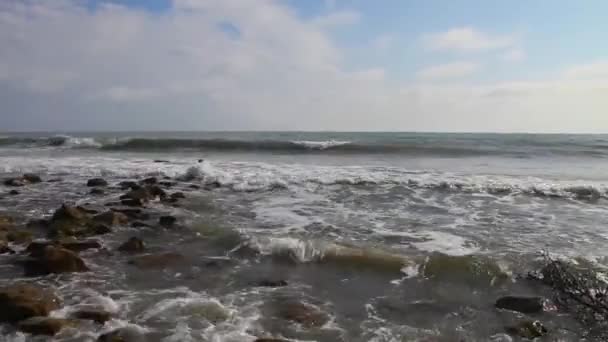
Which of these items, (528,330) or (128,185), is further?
(128,185)

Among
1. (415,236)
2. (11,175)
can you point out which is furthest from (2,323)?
(11,175)

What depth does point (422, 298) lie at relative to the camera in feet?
17.2

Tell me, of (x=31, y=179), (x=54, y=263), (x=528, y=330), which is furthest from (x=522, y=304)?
(x=31, y=179)

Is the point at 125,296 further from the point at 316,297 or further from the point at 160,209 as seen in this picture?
the point at 160,209

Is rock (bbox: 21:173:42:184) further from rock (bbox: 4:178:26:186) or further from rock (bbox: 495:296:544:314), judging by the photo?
rock (bbox: 495:296:544:314)

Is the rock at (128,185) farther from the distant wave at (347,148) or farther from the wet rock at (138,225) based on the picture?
the distant wave at (347,148)

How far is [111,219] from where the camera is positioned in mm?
8227

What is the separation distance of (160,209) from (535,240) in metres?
7.41

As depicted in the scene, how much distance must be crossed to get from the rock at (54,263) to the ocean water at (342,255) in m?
0.20

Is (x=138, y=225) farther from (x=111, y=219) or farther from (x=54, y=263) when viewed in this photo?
(x=54, y=263)

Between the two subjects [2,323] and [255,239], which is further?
[255,239]

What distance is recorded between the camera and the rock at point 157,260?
613cm

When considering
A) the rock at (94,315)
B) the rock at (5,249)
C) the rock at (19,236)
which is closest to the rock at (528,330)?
the rock at (94,315)

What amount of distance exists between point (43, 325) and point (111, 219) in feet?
14.0
